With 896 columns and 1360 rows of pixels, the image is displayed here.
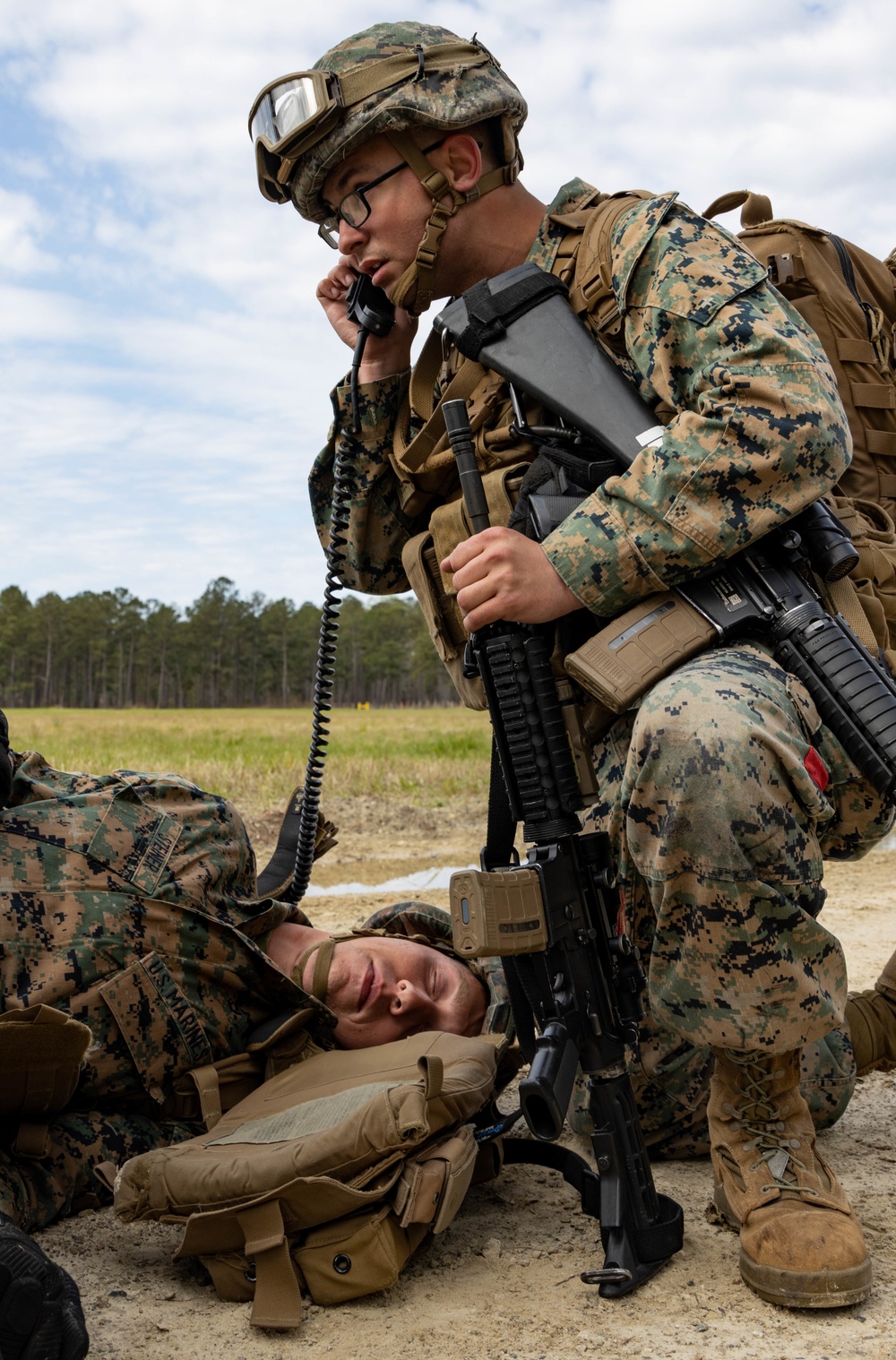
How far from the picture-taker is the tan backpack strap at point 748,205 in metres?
3.38

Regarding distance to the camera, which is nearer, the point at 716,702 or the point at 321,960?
the point at 716,702

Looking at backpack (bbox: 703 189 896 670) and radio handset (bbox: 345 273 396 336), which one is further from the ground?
radio handset (bbox: 345 273 396 336)

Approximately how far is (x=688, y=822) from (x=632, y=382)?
1267 mm

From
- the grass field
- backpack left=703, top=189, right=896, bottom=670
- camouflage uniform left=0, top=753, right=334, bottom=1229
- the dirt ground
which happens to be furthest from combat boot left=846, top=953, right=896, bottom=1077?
the grass field

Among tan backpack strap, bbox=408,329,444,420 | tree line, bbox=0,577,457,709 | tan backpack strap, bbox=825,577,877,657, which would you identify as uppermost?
tree line, bbox=0,577,457,709

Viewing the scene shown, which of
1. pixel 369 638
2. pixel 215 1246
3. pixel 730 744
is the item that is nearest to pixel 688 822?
pixel 730 744

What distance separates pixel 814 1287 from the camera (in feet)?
7.38

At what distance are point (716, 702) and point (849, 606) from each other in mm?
658

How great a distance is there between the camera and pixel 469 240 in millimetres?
3348

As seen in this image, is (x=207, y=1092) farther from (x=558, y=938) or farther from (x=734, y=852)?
(x=734, y=852)

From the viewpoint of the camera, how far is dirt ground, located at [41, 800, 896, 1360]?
216 centimetres

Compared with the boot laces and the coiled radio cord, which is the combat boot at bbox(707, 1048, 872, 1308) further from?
the coiled radio cord

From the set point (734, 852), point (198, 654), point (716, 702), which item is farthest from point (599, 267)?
point (198, 654)

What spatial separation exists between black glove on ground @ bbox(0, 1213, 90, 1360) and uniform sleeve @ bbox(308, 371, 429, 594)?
2426 mm
